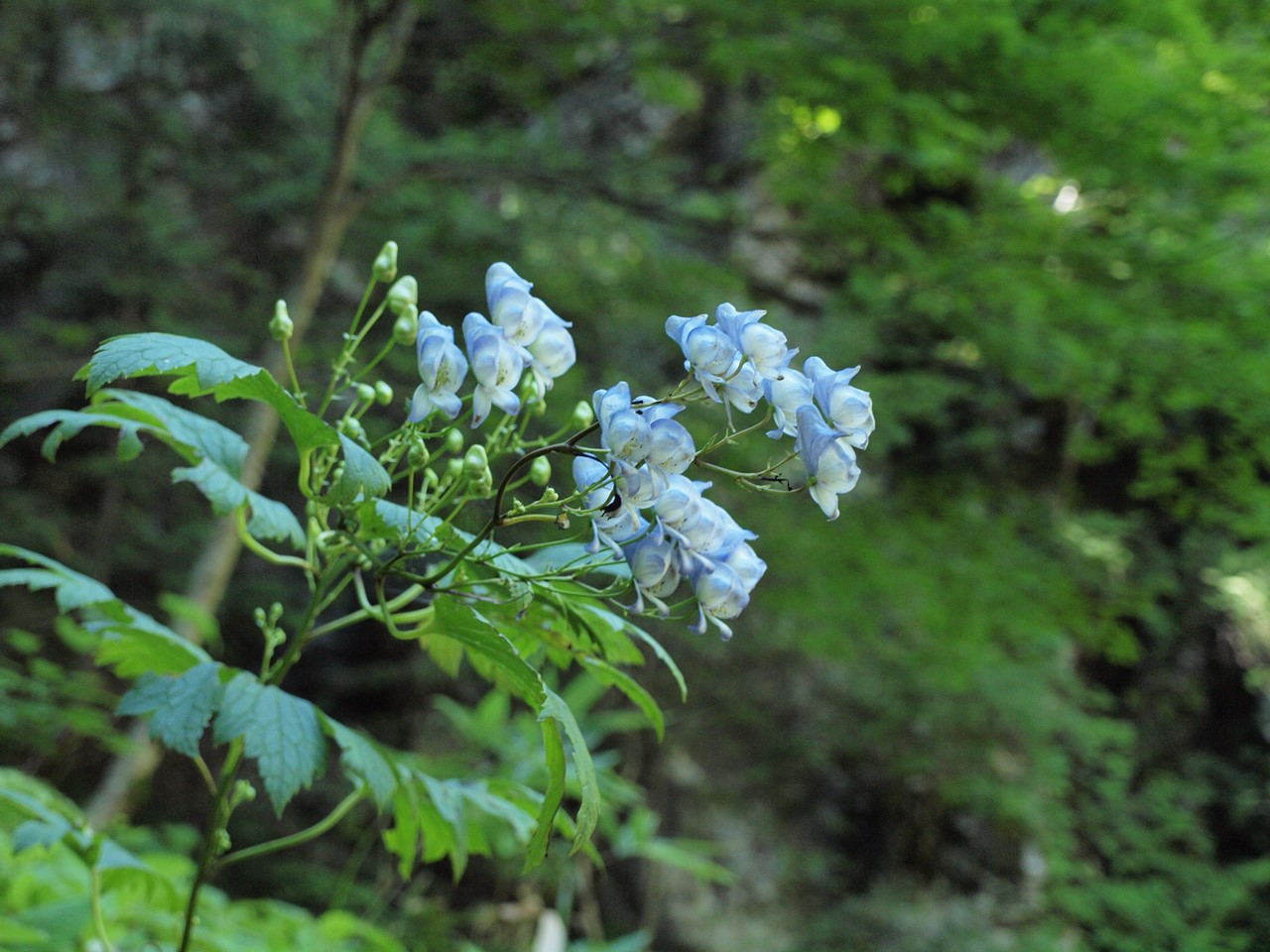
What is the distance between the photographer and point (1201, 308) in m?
3.51

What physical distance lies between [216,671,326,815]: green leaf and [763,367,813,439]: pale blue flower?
1.53 ft

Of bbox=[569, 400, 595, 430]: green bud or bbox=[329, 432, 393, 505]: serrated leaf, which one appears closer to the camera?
bbox=[329, 432, 393, 505]: serrated leaf

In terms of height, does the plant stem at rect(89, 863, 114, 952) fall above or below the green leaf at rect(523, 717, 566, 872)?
below

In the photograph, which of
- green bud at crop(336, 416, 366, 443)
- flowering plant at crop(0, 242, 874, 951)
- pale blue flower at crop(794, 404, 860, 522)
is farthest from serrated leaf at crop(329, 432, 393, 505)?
pale blue flower at crop(794, 404, 860, 522)

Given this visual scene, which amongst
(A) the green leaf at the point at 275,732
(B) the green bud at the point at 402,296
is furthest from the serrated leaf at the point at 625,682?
(B) the green bud at the point at 402,296

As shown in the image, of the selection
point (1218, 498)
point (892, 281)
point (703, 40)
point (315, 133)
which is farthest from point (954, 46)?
point (1218, 498)

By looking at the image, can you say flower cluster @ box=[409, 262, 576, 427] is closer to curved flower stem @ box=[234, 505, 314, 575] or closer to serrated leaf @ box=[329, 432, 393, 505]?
serrated leaf @ box=[329, 432, 393, 505]

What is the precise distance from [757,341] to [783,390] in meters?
0.05

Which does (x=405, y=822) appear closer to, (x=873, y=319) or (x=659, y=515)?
(x=659, y=515)

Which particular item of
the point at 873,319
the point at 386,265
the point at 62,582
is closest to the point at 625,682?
the point at 386,265

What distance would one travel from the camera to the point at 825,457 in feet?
2.41

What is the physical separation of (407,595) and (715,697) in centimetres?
430

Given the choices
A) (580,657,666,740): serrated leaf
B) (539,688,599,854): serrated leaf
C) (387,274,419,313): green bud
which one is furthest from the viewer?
(580,657,666,740): serrated leaf

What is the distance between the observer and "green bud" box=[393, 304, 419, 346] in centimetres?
75
